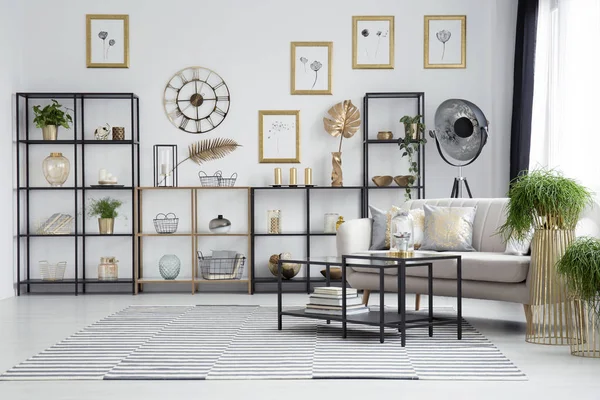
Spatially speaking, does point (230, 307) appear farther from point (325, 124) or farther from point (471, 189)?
point (471, 189)

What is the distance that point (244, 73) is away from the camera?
7223mm

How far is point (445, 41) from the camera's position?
721cm

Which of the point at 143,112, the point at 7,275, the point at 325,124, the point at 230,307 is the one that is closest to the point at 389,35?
the point at 325,124

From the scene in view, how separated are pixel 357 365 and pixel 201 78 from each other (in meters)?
4.11

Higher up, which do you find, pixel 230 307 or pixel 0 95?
pixel 0 95

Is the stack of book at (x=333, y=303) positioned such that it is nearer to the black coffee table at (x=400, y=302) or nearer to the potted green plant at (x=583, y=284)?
the black coffee table at (x=400, y=302)

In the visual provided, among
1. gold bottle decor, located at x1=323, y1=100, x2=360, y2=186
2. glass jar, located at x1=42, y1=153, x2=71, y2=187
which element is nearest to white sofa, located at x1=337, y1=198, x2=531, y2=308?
gold bottle decor, located at x1=323, y1=100, x2=360, y2=186

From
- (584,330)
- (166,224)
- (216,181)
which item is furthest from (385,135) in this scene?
(584,330)

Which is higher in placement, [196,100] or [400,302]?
[196,100]

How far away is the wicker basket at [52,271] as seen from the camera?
7078mm

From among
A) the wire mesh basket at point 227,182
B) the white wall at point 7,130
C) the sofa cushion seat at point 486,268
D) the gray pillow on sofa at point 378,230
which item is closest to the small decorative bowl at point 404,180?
→ the gray pillow on sofa at point 378,230

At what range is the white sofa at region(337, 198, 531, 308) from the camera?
4.66 m

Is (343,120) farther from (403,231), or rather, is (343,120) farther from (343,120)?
(403,231)

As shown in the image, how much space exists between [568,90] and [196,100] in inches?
123
